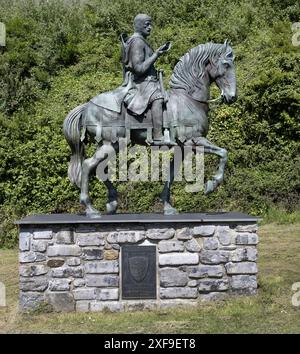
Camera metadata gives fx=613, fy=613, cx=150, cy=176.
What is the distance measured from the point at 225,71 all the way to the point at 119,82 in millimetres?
7843

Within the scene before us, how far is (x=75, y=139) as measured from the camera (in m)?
7.86

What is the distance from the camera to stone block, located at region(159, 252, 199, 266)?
712 centimetres

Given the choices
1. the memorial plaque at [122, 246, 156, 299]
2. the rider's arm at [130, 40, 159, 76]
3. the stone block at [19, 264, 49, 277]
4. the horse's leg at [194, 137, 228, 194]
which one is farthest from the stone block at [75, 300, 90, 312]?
the rider's arm at [130, 40, 159, 76]

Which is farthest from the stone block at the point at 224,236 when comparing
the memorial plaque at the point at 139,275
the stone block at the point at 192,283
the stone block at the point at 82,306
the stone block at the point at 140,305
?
the stone block at the point at 82,306

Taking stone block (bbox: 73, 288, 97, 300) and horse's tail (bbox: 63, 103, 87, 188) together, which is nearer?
stone block (bbox: 73, 288, 97, 300)

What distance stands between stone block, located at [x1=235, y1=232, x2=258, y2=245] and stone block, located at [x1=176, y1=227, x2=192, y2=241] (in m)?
0.57

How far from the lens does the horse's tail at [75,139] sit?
7852 millimetres

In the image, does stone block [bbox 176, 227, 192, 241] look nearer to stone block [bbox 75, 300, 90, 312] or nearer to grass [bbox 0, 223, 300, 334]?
grass [bbox 0, 223, 300, 334]

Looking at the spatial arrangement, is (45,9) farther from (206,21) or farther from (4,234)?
(4,234)

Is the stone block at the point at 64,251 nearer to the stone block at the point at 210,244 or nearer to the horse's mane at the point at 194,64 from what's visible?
the stone block at the point at 210,244

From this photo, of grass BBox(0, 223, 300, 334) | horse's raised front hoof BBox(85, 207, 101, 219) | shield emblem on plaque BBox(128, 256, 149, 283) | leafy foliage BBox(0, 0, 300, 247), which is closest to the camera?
grass BBox(0, 223, 300, 334)

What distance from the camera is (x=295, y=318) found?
6.48 metres

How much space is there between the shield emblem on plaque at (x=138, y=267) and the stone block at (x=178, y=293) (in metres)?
0.29

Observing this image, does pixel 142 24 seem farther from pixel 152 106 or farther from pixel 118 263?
pixel 118 263
